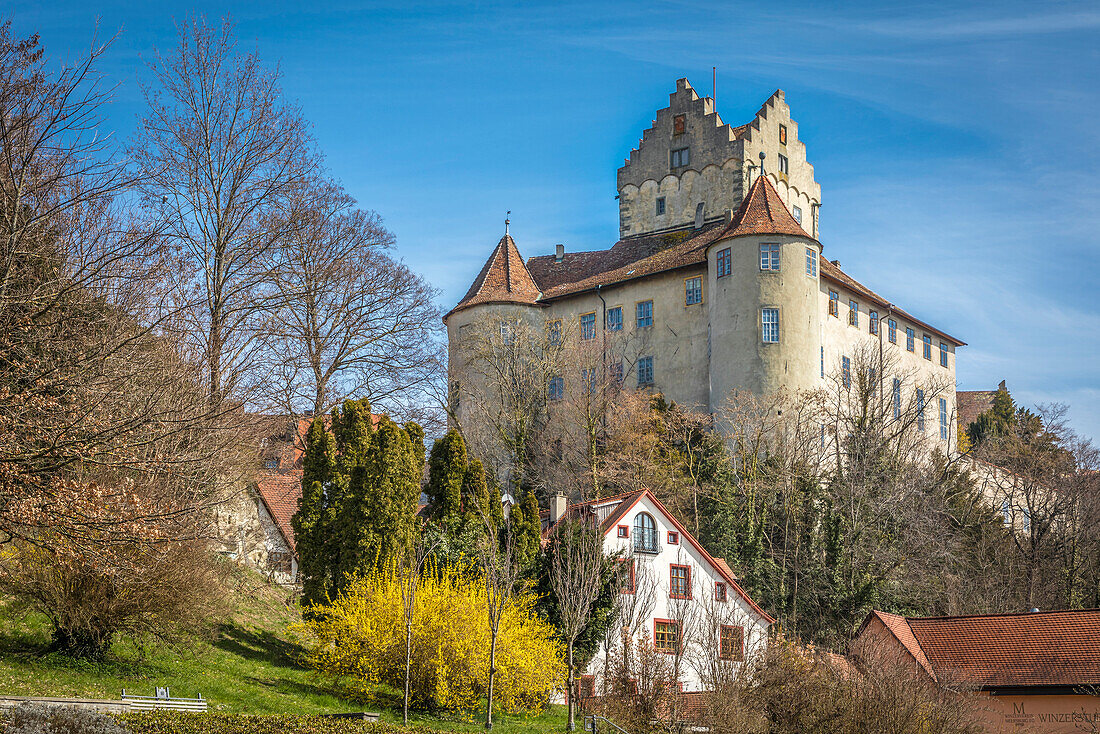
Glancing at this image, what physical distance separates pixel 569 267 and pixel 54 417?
46.7m

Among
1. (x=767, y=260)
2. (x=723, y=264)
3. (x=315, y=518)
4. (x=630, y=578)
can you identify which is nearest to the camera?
(x=315, y=518)

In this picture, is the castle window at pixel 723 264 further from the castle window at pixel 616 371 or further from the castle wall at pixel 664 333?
the castle window at pixel 616 371

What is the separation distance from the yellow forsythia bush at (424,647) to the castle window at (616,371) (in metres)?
27.6

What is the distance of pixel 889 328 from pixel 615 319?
14.5 metres

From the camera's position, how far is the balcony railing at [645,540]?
3450 cm

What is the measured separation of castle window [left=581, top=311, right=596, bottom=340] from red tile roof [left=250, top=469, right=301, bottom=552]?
69.3 feet

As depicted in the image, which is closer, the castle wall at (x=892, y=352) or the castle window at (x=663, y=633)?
the castle window at (x=663, y=633)

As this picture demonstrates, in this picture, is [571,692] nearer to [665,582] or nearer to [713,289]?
[665,582]

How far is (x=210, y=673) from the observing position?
22.2 metres

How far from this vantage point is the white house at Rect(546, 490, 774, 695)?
32.3 metres

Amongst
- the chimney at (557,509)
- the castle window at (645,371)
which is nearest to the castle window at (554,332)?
the castle window at (645,371)

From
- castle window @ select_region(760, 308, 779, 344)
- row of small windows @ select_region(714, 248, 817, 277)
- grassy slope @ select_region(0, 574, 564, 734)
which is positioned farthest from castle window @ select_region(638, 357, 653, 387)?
grassy slope @ select_region(0, 574, 564, 734)

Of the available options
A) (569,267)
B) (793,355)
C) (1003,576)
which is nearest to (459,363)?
(569,267)

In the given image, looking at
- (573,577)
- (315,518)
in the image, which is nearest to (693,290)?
(573,577)
